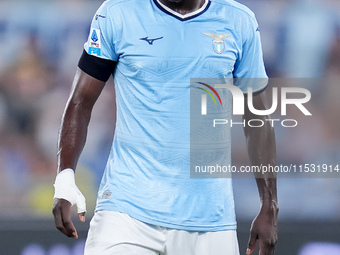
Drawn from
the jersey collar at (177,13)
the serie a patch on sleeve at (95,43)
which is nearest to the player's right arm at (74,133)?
the serie a patch on sleeve at (95,43)

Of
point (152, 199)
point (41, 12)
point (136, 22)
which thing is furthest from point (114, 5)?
point (41, 12)

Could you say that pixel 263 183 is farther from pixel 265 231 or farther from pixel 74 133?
pixel 74 133

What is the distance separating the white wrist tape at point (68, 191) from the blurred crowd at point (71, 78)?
2.84m

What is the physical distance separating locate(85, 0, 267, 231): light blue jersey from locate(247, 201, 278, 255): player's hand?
0.15 meters

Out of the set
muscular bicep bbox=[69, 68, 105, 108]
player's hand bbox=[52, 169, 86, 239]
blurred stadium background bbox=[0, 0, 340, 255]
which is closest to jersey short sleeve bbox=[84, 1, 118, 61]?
muscular bicep bbox=[69, 68, 105, 108]

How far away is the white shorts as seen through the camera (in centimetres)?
281

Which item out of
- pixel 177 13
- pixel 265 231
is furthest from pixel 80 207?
pixel 177 13

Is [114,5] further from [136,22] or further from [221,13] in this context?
[221,13]

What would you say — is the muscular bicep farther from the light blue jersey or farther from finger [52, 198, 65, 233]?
finger [52, 198, 65, 233]

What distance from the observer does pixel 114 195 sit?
2936 millimetres

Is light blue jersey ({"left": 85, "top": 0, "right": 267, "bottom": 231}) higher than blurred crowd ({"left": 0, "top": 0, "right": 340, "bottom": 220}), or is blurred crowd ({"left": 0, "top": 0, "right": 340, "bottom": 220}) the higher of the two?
light blue jersey ({"left": 85, "top": 0, "right": 267, "bottom": 231})

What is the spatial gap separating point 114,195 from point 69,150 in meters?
0.28

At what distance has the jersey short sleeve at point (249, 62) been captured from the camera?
3193 mm

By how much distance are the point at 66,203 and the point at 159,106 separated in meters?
0.54
